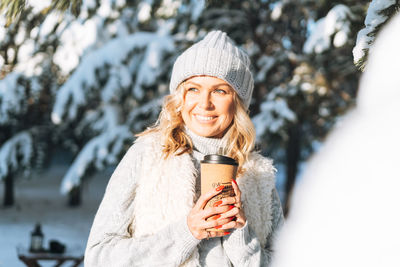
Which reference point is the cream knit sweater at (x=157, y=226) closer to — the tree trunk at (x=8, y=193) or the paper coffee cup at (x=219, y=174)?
the paper coffee cup at (x=219, y=174)

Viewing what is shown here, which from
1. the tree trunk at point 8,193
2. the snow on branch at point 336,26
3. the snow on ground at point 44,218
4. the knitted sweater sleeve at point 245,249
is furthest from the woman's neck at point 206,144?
the tree trunk at point 8,193

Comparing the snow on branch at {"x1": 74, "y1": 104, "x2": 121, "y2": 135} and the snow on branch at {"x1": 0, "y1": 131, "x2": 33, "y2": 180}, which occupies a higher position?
the snow on branch at {"x1": 74, "y1": 104, "x2": 121, "y2": 135}

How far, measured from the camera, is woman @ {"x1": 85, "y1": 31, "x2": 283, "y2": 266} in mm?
1567

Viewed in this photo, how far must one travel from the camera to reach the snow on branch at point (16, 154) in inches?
410

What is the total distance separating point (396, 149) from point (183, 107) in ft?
4.49

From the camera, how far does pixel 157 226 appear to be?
5.32 ft

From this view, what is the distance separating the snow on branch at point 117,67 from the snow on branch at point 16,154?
4.53 m

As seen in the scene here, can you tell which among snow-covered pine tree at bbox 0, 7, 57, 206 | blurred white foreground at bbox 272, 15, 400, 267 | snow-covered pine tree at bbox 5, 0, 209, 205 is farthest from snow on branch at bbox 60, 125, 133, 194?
blurred white foreground at bbox 272, 15, 400, 267

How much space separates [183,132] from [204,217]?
51 centimetres

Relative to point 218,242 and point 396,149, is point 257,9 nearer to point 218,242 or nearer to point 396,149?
point 218,242

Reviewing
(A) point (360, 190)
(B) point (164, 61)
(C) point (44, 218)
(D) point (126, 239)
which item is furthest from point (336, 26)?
(C) point (44, 218)

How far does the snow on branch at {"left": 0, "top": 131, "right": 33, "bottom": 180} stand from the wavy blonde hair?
9.59 meters

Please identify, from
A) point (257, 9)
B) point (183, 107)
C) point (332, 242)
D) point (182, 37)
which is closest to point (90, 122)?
point (182, 37)

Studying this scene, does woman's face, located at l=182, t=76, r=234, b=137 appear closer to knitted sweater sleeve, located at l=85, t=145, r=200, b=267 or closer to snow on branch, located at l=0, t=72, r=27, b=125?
knitted sweater sleeve, located at l=85, t=145, r=200, b=267
